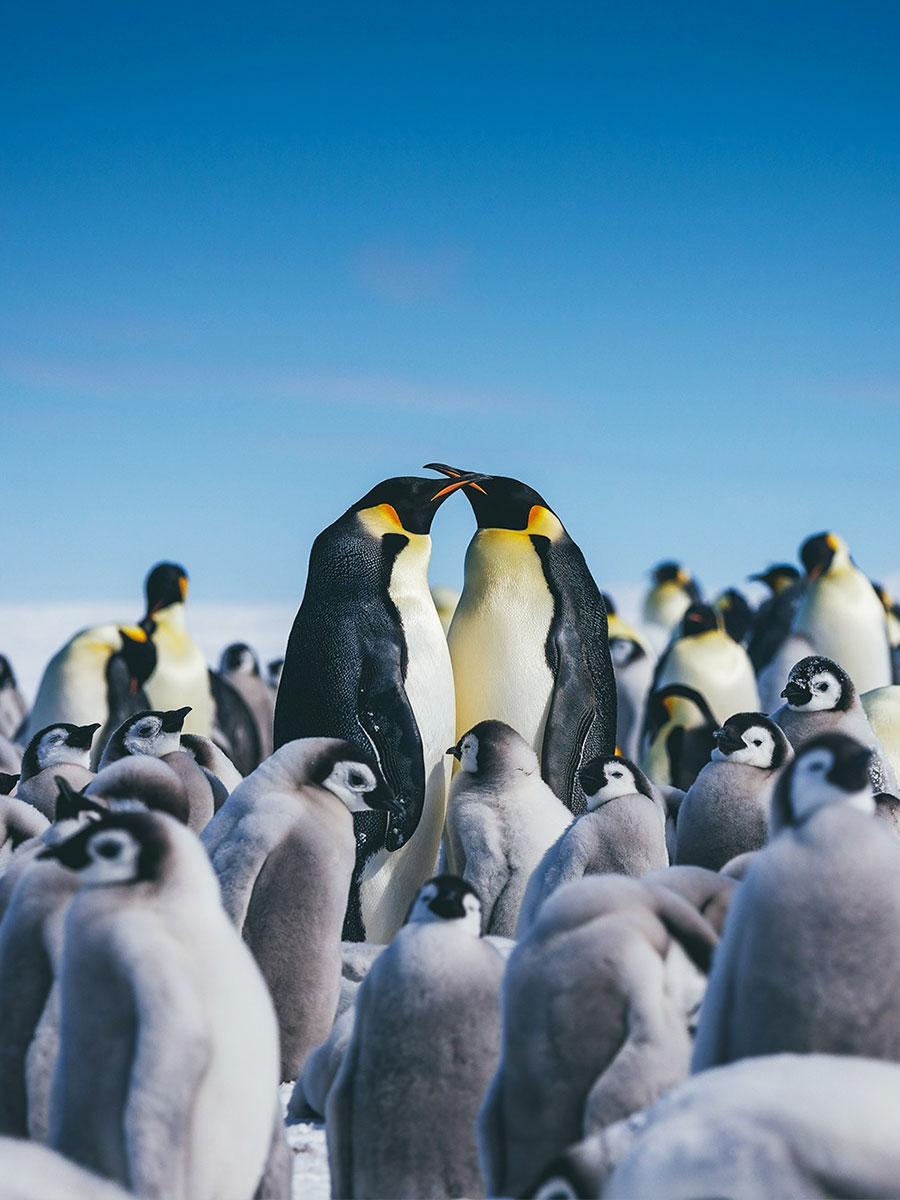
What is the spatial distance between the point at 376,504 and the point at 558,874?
8.91ft

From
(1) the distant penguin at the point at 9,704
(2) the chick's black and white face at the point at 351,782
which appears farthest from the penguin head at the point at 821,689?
(1) the distant penguin at the point at 9,704

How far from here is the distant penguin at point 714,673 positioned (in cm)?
1243

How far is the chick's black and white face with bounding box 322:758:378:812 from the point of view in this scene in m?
4.45

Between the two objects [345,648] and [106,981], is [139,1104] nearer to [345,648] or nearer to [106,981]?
[106,981]

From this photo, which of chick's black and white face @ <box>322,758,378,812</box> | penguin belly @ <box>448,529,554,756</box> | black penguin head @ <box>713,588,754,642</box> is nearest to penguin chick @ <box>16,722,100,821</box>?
penguin belly @ <box>448,529,554,756</box>

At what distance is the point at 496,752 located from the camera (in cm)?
549

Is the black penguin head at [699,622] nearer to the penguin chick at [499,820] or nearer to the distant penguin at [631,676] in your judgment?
the distant penguin at [631,676]

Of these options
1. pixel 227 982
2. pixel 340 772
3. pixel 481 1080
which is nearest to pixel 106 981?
pixel 227 982

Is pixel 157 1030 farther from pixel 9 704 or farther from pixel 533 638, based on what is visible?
pixel 9 704

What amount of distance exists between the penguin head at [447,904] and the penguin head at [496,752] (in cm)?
216

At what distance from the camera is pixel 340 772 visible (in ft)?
14.7

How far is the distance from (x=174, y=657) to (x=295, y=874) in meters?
8.43

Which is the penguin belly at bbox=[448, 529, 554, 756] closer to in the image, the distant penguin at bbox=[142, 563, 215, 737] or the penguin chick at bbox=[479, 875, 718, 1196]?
the penguin chick at bbox=[479, 875, 718, 1196]

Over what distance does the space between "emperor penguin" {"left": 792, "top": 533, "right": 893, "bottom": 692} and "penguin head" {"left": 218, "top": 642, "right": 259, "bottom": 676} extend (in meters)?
5.86
